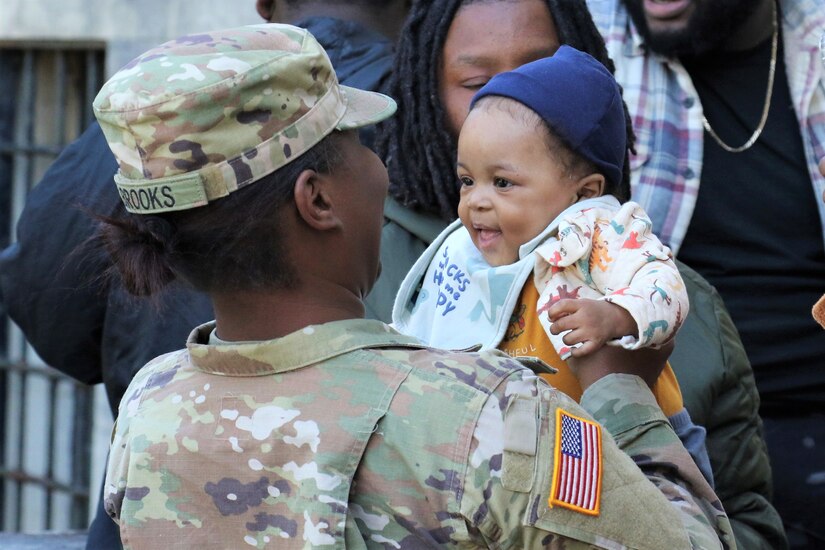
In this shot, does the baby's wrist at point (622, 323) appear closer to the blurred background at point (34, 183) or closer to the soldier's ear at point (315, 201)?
the soldier's ear at point (315, 201)

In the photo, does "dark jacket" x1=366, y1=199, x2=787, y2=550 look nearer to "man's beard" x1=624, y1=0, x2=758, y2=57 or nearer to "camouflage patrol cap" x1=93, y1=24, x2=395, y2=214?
"camouflage patrol cap" x1=93, y1=24, x2=395, y2=214

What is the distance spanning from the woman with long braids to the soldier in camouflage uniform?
64 centimetres

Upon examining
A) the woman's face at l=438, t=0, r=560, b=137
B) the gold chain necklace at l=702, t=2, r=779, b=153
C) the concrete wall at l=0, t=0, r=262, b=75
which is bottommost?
the concrete wall at l=0, t=0, r=262, b=75

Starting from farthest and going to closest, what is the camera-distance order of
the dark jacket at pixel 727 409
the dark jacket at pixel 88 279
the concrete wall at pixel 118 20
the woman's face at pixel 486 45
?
the concrete wall at pixel 118 20 < the dark jacket at pixel 88 279 < the woman's face at pixel 486 45 < the dark jacket at pixel 727 409

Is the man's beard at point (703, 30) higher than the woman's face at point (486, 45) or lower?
lower

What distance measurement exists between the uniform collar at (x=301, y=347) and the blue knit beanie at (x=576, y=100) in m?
0.67

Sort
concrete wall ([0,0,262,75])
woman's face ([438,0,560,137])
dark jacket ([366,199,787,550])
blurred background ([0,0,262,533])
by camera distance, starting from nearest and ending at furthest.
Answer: dark jacket ([366,199,787,550])
woman's face ([438,0,560,137])
concrete wall ([0,0,262,75])
blurred background ([0,0,262,533])

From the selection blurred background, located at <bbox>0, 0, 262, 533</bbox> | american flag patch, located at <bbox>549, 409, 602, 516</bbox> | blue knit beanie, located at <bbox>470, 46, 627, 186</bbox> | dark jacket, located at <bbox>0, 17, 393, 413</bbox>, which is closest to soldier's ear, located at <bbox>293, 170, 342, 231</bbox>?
american flag patch, located at <bbox>549, 409, 602, 516</bbox>

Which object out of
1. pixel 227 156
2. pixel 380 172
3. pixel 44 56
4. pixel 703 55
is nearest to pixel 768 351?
pixel 703 55

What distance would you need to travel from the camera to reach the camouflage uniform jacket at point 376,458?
66.9 inches

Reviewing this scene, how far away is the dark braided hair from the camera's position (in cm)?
279

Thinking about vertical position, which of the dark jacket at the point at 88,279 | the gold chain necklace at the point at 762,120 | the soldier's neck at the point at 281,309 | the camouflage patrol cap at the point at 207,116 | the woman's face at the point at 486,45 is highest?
the camouflage patrol cap at the point at 207,116

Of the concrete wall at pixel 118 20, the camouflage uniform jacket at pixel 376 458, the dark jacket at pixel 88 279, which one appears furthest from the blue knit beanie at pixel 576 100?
the concrete wall at pixel 118 20

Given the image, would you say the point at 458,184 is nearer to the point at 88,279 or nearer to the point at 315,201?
the point at 88,279
